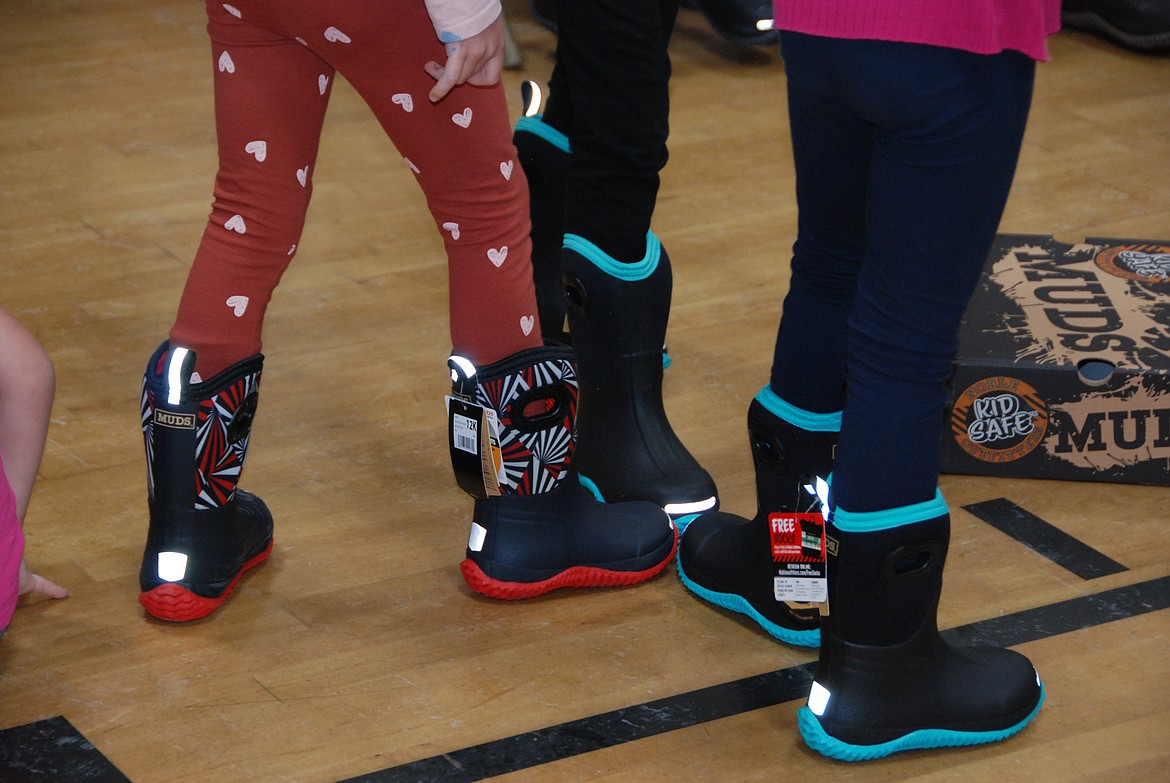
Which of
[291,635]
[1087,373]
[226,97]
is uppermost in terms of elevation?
[226,97]

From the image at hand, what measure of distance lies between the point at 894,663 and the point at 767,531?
21 cm

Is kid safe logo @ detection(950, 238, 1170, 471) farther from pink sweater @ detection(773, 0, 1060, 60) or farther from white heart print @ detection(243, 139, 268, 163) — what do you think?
white heart print @ detection(243, 139, 268, 163)

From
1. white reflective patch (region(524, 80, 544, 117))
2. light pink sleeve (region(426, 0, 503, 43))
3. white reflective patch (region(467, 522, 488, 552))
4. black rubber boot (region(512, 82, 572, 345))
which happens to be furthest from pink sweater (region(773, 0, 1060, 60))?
white reflective patch (region(524, 80, 544, 117))

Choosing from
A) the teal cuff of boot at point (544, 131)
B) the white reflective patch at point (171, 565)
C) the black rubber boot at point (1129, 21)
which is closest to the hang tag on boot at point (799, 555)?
the white reflective patch at point (171, 565)

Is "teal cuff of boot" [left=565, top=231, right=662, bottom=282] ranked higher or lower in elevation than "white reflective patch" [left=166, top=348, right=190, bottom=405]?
higher

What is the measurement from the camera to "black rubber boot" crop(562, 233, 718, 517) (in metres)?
1.45

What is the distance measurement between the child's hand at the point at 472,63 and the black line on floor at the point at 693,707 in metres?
0.55

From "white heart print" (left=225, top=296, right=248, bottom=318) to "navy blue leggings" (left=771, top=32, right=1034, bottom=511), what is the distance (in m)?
0.51

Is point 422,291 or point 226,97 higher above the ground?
point 226,97

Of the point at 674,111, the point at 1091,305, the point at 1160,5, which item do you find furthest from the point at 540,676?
the point at 1160,5

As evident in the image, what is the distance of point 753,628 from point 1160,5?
2.39m

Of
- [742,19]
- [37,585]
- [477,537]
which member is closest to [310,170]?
[477,537]

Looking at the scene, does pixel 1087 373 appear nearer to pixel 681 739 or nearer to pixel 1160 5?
pixel 681 739

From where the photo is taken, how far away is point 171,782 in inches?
44.9
